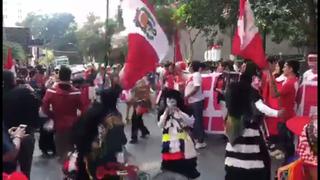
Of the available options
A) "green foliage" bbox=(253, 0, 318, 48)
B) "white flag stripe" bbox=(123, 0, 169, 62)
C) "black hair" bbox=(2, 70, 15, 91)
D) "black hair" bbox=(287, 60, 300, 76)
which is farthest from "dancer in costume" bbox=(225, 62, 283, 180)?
"green foliage" bbox=(253, 0, 318, 48)

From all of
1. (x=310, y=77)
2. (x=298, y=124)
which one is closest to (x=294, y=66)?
(x=310, y=77)

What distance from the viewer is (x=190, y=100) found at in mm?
9961

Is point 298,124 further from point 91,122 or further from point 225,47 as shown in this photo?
point 225,47

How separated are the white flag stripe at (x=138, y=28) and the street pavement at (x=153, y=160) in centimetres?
148

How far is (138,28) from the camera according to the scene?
584 centimetres

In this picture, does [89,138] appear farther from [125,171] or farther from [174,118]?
[174,118]

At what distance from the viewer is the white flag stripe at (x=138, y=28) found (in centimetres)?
577

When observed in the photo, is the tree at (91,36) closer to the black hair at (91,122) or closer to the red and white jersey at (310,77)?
the red and white jersey at (310,77)

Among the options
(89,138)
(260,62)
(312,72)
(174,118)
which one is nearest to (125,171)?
(89,138)

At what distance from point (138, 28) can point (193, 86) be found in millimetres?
4042

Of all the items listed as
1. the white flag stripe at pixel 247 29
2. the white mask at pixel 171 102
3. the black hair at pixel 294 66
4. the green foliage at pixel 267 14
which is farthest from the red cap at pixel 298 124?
the green foliage at pixel 267 14

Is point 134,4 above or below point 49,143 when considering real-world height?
above

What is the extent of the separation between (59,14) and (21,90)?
83621mm

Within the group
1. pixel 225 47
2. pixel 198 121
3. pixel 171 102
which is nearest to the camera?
pixel 171 102
